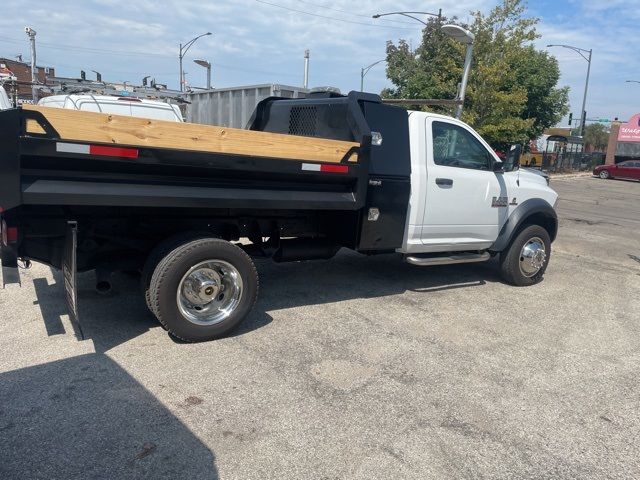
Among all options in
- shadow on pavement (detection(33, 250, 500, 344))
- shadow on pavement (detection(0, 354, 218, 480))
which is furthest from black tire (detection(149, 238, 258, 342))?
shadow on pavement (detection(0, 354, 218, 480))

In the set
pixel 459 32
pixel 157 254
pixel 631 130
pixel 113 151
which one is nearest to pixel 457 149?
pixel 157 254

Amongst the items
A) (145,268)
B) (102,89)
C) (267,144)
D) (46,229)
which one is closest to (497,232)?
(267,144)

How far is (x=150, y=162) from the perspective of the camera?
3.84 meters

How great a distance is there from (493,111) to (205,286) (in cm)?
1725

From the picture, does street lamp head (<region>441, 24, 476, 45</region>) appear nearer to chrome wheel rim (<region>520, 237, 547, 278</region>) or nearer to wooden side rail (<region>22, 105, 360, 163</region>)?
chrome wheel rim (<region>520, 237, 547, 278</region>)

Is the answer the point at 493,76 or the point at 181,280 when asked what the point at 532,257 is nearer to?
the point at 181,280

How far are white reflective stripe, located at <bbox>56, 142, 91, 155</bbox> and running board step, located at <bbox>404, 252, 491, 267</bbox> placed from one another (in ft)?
12.0

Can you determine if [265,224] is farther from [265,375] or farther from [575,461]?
[575,461]

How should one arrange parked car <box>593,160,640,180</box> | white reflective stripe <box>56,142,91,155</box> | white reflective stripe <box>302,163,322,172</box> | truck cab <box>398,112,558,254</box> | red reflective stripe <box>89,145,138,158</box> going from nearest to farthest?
white reflective stripe <box>56,142,91,155</box>
red reflective stripe <box>89,145,138,158</box>
white reflective stripe <box>302,163,322,172</box>
truck cab <box>398,112,558,254</box>
parked car <box>593,160,640,180</box>

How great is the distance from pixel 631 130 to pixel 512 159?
143ft

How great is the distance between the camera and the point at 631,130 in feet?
140

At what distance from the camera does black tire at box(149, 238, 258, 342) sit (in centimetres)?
421

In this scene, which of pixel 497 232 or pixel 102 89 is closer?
pixel 497 232

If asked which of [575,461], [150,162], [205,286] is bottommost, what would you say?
[575,461]
